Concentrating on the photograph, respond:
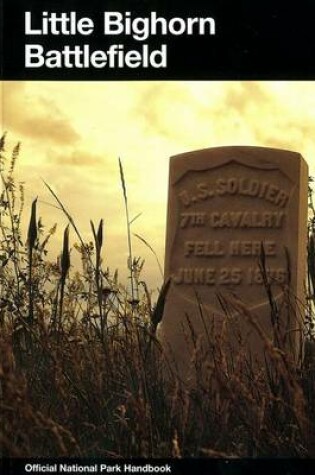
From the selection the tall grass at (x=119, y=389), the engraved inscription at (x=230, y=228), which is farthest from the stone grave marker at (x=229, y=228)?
the tall grass at (x=119, y=389)

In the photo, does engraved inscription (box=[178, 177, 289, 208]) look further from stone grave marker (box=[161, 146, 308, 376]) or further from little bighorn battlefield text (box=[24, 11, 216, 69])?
little bighorn battlefield text (box=[24, 11, 216, 69])

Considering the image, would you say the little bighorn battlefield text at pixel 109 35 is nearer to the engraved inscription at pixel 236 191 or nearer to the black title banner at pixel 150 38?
the black title banner at pixel 150 38

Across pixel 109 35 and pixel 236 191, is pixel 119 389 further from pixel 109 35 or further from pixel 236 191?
pixel 236 191

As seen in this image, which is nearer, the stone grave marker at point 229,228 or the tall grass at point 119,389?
the tall grass at point 119,389

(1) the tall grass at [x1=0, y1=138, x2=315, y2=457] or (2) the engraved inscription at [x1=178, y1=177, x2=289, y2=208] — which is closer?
(1) the tall grass at [x1=0, y1=138, x2=315, y2=457]

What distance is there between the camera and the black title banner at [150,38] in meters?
3.60

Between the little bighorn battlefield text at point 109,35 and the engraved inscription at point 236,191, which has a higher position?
the little bighorn battlefield text at point 109,35

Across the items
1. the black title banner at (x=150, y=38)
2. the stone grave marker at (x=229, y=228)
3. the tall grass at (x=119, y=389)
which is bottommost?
the tall grass at (x=119, y=389)

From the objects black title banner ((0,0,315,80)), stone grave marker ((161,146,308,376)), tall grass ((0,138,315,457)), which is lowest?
tall grass ((0,138,315,457))

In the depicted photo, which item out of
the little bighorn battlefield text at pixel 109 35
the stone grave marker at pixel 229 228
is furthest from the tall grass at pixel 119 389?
the stone grave marker at pixel 229 228

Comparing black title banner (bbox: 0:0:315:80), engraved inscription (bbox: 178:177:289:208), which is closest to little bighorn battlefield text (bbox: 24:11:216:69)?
black title banner (bbox: 0:0:315:80)

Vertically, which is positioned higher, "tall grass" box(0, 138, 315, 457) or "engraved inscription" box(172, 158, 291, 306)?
"engraved inscription" box(172, 158, 291, 306)

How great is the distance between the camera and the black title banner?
11.8ft

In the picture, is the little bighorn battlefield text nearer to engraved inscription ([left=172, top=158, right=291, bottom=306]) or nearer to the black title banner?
the black title banner
